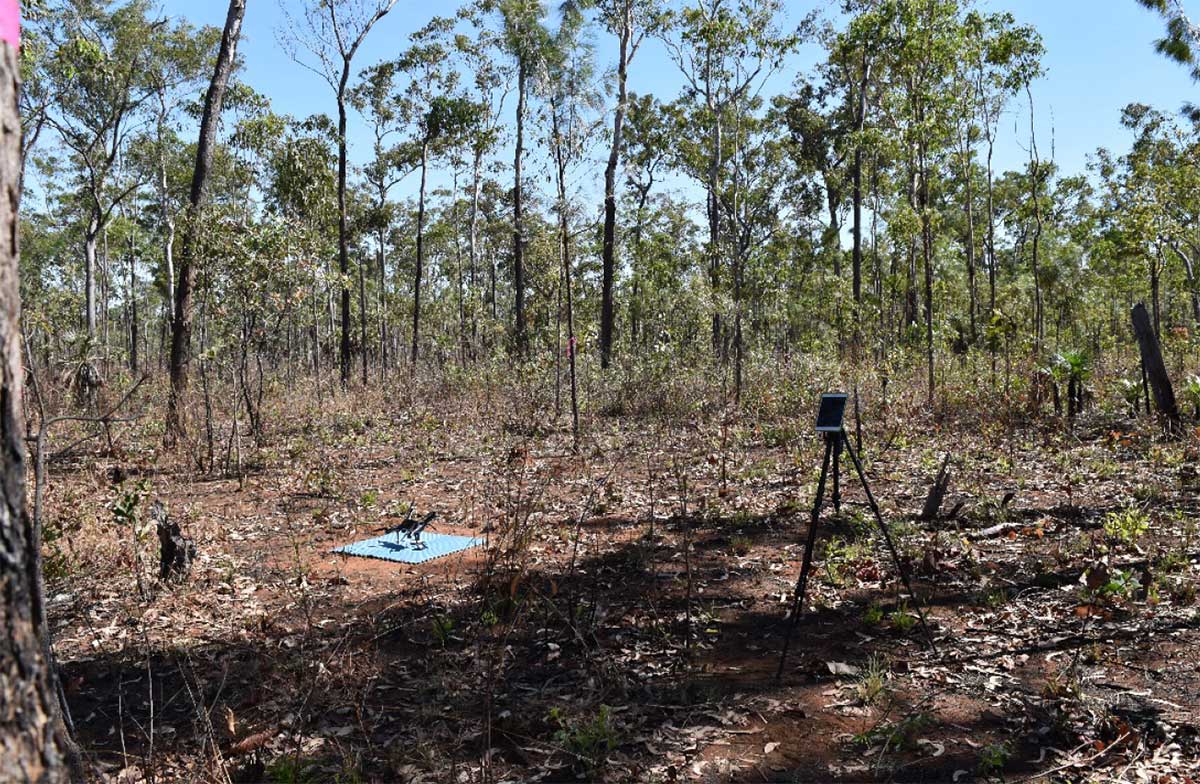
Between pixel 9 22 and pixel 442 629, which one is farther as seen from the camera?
pixel 442 629

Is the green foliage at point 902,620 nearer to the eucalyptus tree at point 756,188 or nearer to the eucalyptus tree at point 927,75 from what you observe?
the eucalyptus tree at point 927,75

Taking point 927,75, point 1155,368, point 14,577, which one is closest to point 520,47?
point 927,75

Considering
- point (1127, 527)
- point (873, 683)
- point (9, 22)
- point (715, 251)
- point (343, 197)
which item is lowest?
point (873, 683)

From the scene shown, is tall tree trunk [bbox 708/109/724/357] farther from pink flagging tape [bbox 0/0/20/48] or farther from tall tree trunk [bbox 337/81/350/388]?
pink flagging tape [bbox 0/0/20/48]

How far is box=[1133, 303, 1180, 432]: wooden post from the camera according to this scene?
31.4ft

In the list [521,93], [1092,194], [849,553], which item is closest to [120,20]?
[521,93]

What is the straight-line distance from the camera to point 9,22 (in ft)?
4.45

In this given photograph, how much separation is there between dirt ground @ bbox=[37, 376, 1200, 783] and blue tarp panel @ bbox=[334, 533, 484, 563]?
193mm

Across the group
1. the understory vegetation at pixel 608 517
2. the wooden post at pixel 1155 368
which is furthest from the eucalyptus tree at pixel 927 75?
the wooden post at pixel 1155 368

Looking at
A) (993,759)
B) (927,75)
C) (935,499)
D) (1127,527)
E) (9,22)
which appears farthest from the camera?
(927,75)

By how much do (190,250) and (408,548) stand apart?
20.3 ft

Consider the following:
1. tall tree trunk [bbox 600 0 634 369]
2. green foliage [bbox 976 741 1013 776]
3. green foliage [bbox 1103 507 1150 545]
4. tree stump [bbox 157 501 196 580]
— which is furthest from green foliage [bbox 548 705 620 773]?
tall tree trunk [bbox 600 0 634 369]

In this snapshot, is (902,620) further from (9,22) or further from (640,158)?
(640,158)

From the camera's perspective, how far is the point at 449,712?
3873 millimetres
